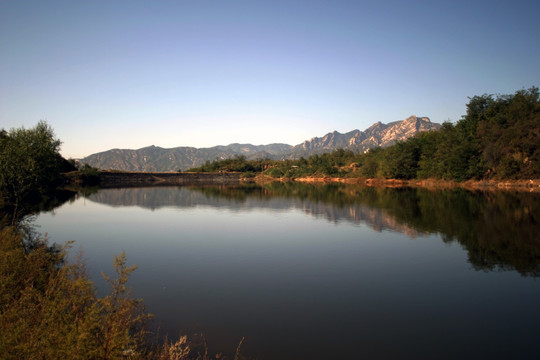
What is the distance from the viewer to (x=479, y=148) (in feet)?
232

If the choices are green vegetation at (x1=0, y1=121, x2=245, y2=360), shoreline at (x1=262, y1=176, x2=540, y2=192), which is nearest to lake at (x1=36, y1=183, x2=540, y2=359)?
green vegetation at (x1=0, y1=121, x2=245, y2=360)

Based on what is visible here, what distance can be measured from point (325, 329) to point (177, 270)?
299 inches

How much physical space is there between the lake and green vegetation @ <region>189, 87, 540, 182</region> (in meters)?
44.0

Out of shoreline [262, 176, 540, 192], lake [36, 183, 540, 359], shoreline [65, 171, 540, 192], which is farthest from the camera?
shoreline [65, 171, 540, 192]

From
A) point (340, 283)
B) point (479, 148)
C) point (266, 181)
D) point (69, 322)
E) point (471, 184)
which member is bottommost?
point (266, 181)

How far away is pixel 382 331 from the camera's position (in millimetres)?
8734

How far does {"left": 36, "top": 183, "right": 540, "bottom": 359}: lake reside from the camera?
8.29 m

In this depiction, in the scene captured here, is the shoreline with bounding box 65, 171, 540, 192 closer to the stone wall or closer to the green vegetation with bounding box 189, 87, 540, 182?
the stone wall

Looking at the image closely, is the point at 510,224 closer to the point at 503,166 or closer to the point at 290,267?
the point at 290,267

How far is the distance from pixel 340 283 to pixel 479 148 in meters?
72.2

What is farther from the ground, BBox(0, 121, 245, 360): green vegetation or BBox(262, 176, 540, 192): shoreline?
BBox(0, 121, 245, 360): green vegetation

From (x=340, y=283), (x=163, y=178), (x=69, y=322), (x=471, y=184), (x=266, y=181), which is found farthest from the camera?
(x=163, y=178)

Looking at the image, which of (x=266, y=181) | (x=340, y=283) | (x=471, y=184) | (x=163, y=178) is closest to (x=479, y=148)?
(x=471, y=184)

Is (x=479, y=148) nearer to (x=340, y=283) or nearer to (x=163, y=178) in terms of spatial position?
(x=340, y=283)
